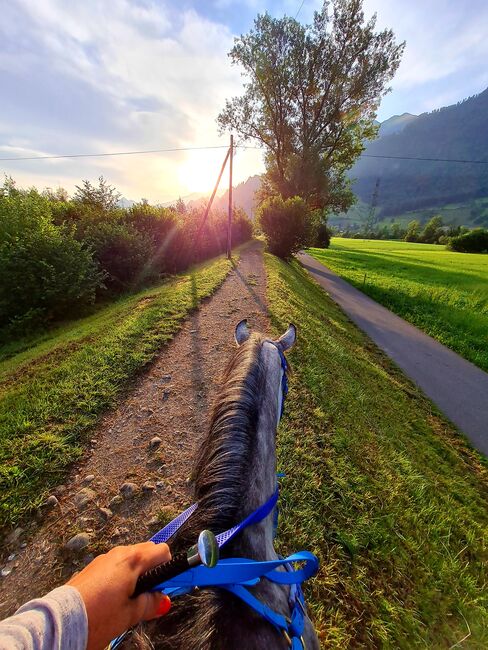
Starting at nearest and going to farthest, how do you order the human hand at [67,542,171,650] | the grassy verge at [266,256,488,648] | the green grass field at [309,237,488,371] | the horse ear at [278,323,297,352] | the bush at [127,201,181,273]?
the human hand at [67,542,171,650], the grassy verge at [266,256,488,648], the horse ear at [278,323,297,352], the green grass field at [309,237,488,371], the bush at [127,201,181,273]

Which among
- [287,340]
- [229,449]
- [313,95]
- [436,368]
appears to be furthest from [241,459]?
[313,95]

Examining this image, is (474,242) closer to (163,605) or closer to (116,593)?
(163,605)

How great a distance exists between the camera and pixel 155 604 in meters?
0.90

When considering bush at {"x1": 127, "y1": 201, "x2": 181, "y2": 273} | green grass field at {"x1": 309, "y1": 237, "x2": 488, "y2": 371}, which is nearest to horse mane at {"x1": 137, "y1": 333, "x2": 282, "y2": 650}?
green grass field at {"x1": 309, "y1": 237, "x2": 488, "y2": 371}

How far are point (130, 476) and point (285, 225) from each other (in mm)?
15712

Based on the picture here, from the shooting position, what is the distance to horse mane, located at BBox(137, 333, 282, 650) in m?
0.98

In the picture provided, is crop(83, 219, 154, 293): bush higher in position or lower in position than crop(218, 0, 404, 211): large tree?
lower

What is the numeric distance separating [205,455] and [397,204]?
578ft

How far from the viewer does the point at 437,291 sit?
1291 cm

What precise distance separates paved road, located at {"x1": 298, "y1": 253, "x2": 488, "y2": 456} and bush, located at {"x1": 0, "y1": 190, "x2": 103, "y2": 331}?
27.3ft

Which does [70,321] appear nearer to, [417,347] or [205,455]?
[205,455]

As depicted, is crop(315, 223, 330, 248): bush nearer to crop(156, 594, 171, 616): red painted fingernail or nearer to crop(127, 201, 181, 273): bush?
crop(127, 201, 181, 273): bush

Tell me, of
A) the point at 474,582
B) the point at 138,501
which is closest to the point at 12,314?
the point at 138,501

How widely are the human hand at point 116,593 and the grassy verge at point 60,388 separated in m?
1.89
